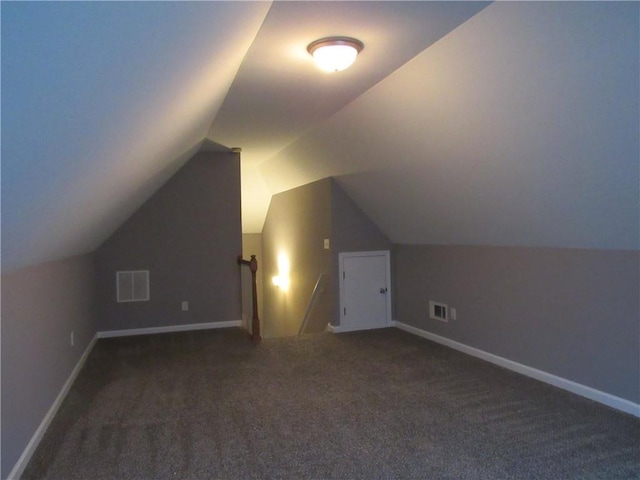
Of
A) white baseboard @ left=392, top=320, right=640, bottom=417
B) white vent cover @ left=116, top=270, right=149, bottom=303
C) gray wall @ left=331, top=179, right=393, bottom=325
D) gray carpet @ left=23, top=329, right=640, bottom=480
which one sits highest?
gray wall @ left=331, top=179, right=393, bottom=325

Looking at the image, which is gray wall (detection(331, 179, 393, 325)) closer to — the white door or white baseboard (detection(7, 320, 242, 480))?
the white door

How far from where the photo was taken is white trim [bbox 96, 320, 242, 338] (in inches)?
230

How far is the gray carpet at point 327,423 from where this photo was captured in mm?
2568

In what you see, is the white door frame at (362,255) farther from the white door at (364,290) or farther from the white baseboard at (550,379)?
the white baseboard at (550,379)

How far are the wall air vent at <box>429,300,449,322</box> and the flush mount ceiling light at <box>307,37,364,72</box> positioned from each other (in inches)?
125

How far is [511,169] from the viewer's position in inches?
133

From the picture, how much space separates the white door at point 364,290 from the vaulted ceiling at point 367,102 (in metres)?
1.44

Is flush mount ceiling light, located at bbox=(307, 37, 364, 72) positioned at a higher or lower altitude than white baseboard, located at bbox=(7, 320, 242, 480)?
higher

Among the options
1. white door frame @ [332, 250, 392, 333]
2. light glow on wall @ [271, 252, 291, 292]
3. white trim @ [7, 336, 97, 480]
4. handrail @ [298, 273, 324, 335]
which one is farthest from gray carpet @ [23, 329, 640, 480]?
light glow on wall @ [271, 252, 291, 292]

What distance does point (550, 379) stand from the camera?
379 cm

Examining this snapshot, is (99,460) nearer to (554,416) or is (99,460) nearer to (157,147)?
(157,147)

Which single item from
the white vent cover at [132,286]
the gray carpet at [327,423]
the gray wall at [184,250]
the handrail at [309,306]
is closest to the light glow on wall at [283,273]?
the handrail at [309,306]

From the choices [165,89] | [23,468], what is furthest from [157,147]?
[23,468]

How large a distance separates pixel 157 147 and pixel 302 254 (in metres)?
3.68
